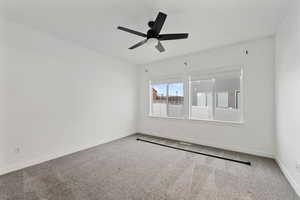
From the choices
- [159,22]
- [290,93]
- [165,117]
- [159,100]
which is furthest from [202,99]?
[159,22]

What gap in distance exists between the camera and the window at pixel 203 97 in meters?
3.43

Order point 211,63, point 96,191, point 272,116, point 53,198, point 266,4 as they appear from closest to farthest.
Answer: point 53,198 → point 96,191 → point 266,4 → point 272,116 → point 211,63

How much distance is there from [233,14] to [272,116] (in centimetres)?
232

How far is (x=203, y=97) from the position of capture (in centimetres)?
393

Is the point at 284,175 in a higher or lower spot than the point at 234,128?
lower

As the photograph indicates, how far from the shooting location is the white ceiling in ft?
6.33

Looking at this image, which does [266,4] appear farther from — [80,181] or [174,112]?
[80,181]

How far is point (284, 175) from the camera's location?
215 centimetres

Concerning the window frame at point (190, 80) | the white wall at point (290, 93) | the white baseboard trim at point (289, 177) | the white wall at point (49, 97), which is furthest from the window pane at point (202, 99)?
the white wall at point (49, 97)

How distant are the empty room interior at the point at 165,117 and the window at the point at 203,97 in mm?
31

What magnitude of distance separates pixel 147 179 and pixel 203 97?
9.35 feet

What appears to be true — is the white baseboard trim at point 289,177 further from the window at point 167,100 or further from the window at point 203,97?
the window at point 167,100

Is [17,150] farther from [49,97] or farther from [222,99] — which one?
[222,99]

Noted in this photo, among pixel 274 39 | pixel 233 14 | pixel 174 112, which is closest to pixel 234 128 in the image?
pixel 174 112
